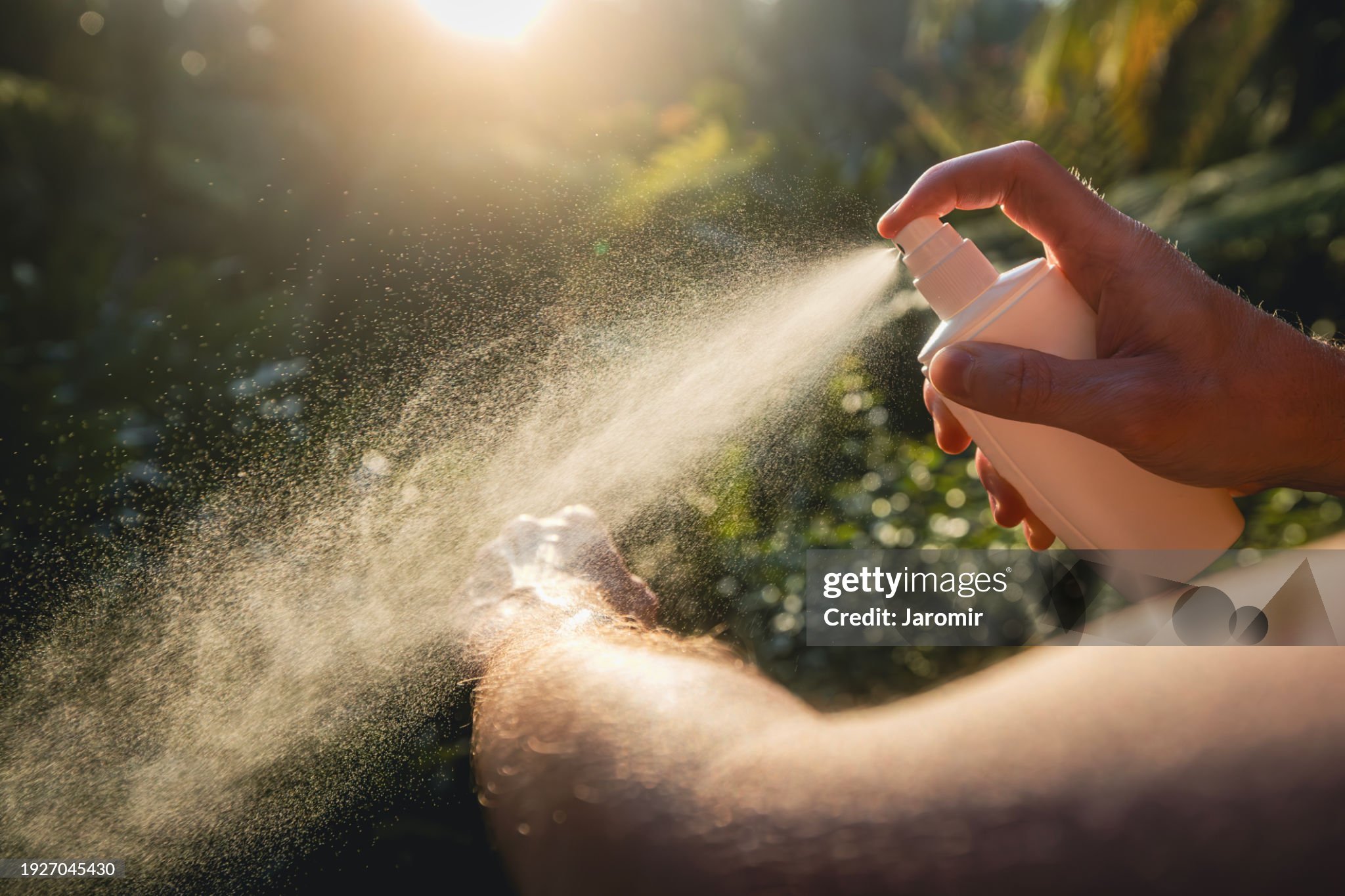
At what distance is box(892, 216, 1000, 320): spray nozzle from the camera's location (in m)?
1.35

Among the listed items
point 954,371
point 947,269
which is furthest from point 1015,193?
point 954,371

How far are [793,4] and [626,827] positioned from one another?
1048 inches

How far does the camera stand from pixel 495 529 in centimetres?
206

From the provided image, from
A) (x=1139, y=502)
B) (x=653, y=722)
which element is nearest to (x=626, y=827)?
(x=653, y=722)

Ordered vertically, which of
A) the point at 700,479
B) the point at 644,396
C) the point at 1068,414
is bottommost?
the point at 1068,414

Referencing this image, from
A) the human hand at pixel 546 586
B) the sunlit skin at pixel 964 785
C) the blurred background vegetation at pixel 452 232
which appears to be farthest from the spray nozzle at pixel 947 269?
the blurred background vegetation at pixel 452 232

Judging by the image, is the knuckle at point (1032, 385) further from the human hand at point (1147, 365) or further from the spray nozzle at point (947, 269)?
the spray nozzle at point (947, 269)

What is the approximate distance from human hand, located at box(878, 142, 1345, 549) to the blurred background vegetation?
0.91 meters

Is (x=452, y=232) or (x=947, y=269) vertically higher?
(x=452, y=232)

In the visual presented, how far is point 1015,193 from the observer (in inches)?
62.2

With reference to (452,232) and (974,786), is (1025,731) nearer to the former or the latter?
(974,786)

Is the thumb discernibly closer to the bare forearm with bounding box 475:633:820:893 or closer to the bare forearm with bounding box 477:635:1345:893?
the bare forearm with bounding box 477:635:1345:893

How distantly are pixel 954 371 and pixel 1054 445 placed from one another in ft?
0.76

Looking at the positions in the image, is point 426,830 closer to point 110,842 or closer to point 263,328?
point 110,842
